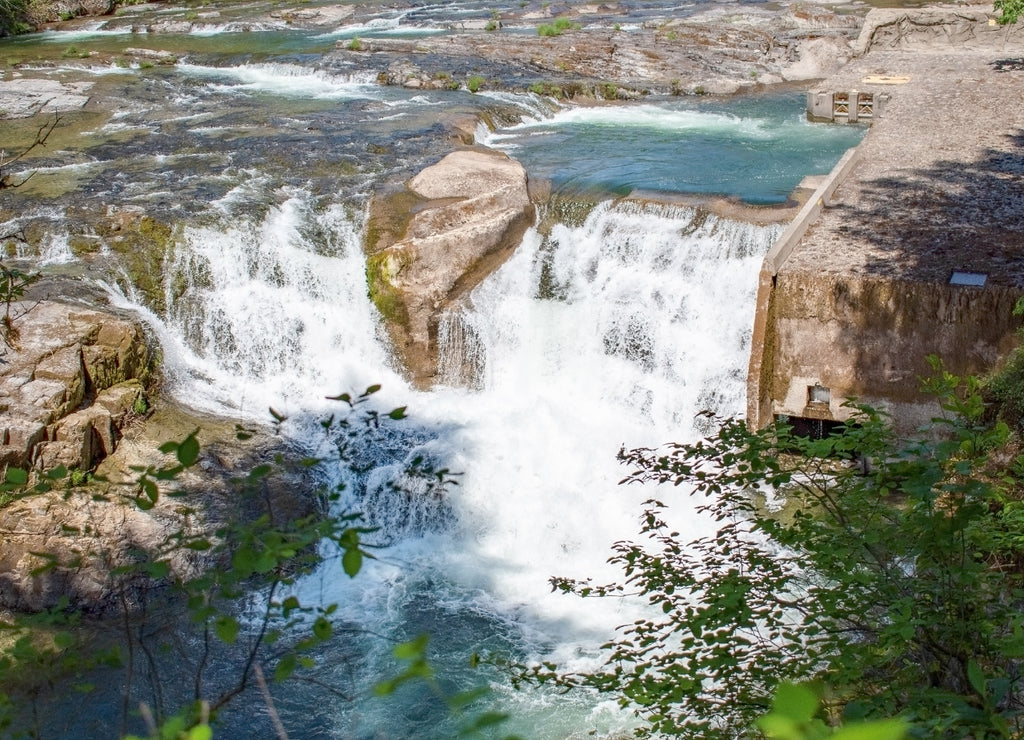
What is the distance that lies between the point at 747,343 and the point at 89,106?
13137mm

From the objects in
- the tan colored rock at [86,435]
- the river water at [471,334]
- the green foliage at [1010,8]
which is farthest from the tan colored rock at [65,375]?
the green foliage at [1010,8]

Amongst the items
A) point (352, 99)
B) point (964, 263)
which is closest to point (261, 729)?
point (964, 263)

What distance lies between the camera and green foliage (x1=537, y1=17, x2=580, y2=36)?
21594 millimetres

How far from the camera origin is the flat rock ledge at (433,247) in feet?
39.1

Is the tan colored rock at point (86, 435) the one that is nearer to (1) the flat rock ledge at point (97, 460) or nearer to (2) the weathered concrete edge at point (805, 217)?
(1) the flat rock ledge at point (97, 460)

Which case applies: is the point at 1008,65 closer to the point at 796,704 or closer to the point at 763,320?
the point at 763,320

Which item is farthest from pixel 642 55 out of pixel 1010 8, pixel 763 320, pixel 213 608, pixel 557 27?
pixel 213 608

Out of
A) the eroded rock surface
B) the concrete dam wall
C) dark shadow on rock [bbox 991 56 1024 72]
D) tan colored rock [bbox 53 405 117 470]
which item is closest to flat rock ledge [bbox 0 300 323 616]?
tan colored rock [bbox 53 405 117 470]

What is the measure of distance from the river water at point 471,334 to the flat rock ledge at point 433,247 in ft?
0.73

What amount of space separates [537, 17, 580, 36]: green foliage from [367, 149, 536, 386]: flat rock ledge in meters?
9.74

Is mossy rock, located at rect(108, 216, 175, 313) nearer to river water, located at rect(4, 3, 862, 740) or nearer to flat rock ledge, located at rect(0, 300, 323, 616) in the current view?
river water, located at rect(4, 3, 862, 740)

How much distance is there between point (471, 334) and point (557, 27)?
40.8 feet

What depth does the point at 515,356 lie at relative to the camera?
471 inches

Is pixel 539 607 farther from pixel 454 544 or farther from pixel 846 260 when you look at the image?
pixel 846 260
